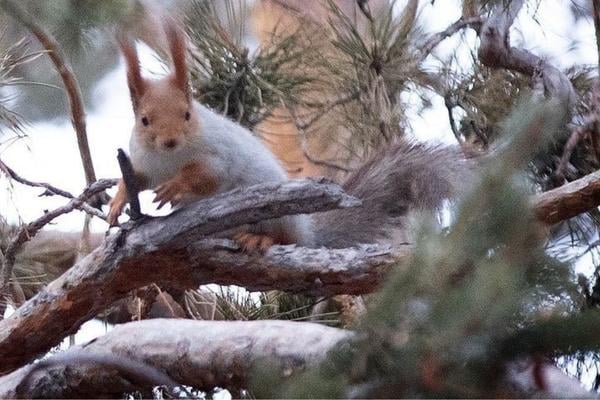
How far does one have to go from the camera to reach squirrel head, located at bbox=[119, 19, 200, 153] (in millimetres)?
1650

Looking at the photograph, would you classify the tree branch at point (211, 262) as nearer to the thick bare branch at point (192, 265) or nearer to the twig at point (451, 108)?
the thick bare branch at point (192, 265)

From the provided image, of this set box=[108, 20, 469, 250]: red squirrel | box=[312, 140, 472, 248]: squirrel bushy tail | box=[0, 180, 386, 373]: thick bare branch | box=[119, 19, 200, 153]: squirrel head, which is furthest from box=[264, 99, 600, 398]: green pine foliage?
box=[312, 140, 472, 248]: squirrel bushy tail

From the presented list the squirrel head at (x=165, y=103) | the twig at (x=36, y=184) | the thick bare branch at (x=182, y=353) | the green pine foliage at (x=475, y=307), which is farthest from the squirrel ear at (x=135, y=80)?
the green pine foliage at (x=475, y=307)

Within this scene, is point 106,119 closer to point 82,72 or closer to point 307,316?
point 82,72

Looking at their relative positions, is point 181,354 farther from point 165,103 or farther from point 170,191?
point 165,103

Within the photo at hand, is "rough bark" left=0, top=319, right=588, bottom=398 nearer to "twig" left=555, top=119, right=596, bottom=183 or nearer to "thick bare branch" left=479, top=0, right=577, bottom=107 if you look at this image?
"twig" left=555, top=119, right=596, bottom=183

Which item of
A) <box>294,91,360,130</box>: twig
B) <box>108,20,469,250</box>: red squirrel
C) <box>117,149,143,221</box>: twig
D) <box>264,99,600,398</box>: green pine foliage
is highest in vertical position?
<box>294,91,360,130</box>: twig

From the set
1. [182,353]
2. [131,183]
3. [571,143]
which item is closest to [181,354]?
[182,353]

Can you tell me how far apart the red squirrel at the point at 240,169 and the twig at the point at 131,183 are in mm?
143

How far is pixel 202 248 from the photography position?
155cm

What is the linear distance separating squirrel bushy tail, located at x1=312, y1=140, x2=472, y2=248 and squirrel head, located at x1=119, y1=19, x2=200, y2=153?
364mm

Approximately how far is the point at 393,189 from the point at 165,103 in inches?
19.2

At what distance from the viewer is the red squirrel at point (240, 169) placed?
168cm

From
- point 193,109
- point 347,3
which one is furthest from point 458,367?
point 347,3
